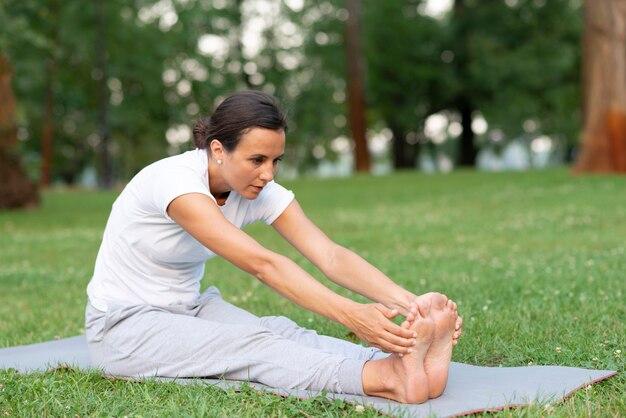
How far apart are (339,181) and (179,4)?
13.8 metres

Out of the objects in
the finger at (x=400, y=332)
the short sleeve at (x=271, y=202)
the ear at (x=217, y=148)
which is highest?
the ear at (x=217, y=148)

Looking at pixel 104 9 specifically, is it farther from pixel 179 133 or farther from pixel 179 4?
pixel 179 133

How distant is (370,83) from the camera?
40781mm

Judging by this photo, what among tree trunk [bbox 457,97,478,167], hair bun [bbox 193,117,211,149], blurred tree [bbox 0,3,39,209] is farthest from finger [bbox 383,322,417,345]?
tree trunk [bbox 457,97,478,167]

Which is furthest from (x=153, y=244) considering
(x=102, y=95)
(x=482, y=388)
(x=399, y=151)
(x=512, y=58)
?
(x=399, y=151)

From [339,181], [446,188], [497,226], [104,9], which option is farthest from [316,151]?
[497,226]

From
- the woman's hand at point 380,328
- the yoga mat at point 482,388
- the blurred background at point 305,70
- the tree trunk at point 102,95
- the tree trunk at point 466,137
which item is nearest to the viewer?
the woman's hand at point 380,328

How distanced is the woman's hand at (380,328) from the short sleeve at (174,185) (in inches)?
37.6

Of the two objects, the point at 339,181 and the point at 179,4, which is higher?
the point at 179,4

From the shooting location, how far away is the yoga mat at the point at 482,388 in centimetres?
384

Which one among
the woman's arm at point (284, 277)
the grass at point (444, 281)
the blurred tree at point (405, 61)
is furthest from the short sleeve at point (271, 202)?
the blurred tree at point (405, 61)

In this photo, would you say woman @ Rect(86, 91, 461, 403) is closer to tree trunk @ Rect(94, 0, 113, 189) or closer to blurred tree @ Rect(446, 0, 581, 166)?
tree trunk @ Rect(94, 0, 113, 189)

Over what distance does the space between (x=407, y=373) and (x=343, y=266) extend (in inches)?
29.5

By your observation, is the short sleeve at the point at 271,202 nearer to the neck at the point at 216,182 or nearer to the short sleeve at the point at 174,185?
the neck at the point at 216,182
